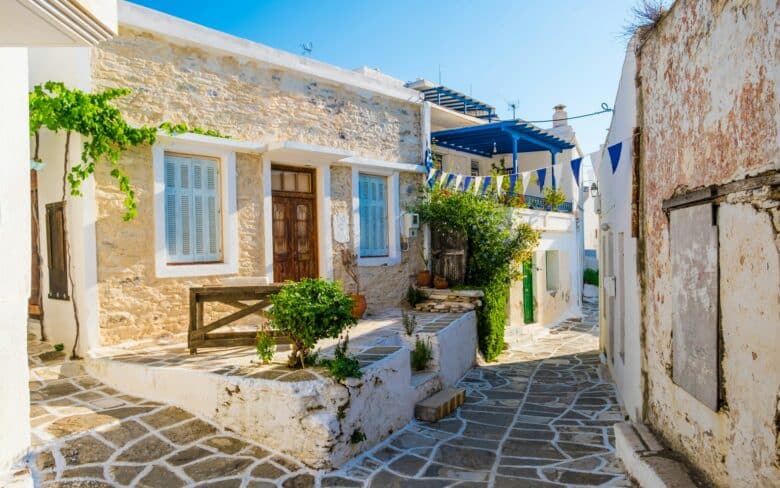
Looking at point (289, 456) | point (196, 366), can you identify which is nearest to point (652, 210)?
point (289, 456)

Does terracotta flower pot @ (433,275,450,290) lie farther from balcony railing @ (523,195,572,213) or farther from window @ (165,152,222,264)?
balcony railing @ (523,195,572,213)

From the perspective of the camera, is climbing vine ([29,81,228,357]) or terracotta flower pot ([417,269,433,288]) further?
terracotta flower pot ([417,269,433,288])

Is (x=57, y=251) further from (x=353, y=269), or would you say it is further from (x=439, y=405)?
(x=439, y=405)

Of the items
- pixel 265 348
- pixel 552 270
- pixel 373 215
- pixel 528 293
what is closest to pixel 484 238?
pixel 373 215

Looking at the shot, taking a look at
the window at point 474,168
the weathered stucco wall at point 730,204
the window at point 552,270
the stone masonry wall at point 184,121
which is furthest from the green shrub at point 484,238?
the weathered stucco wall at point 730,204

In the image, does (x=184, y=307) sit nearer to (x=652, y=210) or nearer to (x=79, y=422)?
(x=79, y=422)

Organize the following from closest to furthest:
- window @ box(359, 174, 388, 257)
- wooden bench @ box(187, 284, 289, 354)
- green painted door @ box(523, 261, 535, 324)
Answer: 1. wooden bench @ box(187, 284, 289, 354)
2. window @ box(359, 174, 388, 257)
3. green painted door @ box(523, 261, 535, 324)

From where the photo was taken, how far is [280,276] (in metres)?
9.17

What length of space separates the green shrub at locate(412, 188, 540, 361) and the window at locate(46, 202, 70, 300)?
20.7ft

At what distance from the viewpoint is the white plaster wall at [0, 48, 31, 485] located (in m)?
3.77

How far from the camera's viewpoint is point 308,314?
529 cm

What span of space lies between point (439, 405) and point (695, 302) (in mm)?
3805

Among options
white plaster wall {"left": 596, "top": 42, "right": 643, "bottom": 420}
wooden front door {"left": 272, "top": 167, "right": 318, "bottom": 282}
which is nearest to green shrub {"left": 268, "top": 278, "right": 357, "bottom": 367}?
white plaster wall {"left": 596, "top": 42, "right": 643, "bottom": 420}

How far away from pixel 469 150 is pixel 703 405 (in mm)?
13186
